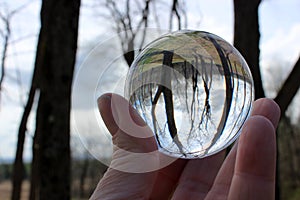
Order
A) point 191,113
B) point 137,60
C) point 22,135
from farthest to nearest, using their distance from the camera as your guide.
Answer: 1. point 22,135
2. point 137,60
3. point 191,113

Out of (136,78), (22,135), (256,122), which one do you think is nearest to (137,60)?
(136,78)


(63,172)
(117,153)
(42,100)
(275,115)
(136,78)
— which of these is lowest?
(63,172)

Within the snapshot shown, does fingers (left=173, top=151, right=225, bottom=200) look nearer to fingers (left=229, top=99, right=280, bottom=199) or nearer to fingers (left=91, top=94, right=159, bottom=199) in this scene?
fingers (left=91, top=94, right=159, bottom=199)

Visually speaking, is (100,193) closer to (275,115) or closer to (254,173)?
(254,173)

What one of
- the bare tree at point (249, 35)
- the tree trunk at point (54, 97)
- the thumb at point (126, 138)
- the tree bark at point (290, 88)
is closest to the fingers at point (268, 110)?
the thumb at point (126, 138)


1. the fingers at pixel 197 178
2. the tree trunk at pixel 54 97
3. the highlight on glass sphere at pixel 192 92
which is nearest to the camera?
the highlight on glass sphere at pixel 192 92

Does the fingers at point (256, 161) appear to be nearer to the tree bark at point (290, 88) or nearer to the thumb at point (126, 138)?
the thumb at point (126, 138)

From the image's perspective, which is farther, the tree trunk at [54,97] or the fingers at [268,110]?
the tree trunk at [54,97]
